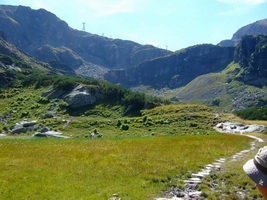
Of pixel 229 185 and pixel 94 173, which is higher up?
pixel 229 185

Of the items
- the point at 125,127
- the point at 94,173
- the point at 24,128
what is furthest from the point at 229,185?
the point at 24,128

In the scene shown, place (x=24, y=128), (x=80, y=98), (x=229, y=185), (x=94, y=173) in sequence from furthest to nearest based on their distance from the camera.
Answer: (x=80, y=98) → (x=24, y=128) → (x=94, y=173) → (x=229, y=185)

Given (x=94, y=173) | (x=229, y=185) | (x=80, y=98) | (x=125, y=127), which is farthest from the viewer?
(x=80, y=98)

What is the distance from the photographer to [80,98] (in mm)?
121188

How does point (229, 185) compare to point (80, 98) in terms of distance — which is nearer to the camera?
point (229, 185)

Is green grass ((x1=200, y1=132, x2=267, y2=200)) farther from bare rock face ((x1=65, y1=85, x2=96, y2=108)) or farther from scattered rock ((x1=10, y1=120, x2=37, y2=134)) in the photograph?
bare rock face ((x1=65, y1=85, x2=96, y2=108))

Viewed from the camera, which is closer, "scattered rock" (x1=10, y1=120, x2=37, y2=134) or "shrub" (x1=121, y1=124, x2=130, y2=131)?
"scattered rock" (x1=10, y1=120, x2=37, y2=134)

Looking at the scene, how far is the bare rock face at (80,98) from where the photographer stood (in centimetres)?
11919

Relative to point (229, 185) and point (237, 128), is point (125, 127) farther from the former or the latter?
point (229, 185)

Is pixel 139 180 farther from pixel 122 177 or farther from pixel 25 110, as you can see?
pixel 25 110

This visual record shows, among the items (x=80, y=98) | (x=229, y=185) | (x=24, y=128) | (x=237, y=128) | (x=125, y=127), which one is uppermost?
(x=229, y=185)

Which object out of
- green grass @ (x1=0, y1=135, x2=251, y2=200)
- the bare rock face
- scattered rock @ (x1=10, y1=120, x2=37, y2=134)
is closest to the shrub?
scattered rock @ (x1=10, y1=120, x2=37, y2=134)

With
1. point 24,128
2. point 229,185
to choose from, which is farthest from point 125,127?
point 229,185

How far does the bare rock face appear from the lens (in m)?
119
